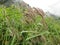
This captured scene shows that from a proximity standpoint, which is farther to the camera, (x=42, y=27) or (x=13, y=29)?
(x=42, y=27)

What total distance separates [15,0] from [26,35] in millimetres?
1901

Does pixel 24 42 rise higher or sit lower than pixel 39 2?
lower

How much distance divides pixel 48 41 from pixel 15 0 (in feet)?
6.40

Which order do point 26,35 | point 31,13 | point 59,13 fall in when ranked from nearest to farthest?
point 31,13 < point 26,35 < point 59,13

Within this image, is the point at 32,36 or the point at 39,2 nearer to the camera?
the point at 32,36

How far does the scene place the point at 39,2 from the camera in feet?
16.2

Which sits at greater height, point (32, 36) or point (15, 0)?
point (15, 0)

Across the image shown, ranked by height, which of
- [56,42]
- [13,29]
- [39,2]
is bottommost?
[56,42]

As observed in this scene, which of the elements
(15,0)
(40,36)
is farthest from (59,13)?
(40,36)

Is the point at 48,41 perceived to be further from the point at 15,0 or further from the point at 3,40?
the point at 15,0

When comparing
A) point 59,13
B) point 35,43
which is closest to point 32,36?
point 35,43

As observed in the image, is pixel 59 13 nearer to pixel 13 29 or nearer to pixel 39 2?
pixel 39 2

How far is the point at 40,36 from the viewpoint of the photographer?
9.21ft

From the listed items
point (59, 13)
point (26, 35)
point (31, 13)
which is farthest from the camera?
point (59, 13)
